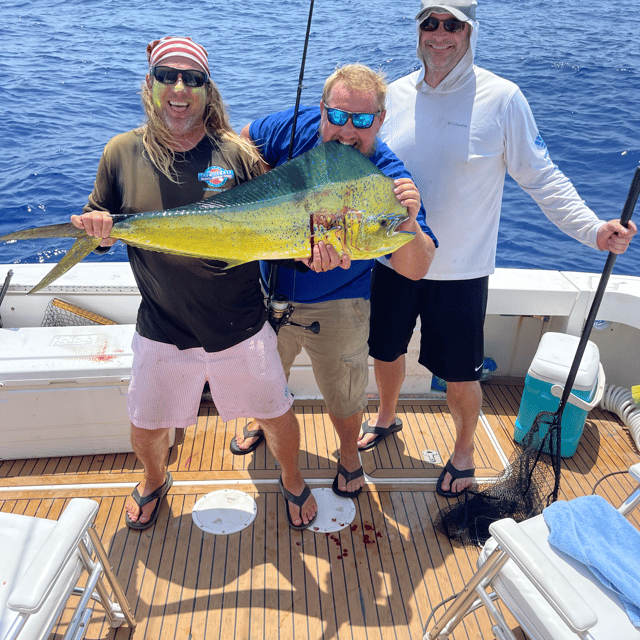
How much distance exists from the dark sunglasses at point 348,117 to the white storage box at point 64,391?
1698 mm

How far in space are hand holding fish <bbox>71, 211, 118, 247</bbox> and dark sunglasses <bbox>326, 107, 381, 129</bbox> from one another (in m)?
0.84

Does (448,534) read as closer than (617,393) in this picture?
Yes

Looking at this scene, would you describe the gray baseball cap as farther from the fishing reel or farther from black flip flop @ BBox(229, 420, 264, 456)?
black flip flop @ BBox(229, 420, 264, 456)

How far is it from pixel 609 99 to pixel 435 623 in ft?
46.6

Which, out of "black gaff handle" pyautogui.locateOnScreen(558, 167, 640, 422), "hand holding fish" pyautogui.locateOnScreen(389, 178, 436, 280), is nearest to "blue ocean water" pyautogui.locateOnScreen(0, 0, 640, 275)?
"black gaff handle" pyautogui.locateOnScreen(558, 167, 640, 422)

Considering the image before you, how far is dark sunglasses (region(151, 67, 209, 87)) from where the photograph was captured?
187cm

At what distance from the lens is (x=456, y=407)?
2.89m

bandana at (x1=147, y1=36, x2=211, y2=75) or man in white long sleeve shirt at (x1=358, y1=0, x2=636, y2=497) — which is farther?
man in white long sleeve shirt at (x1=358, y1=0, x2=636, y2=497)

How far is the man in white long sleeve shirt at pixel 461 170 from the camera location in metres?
2.37

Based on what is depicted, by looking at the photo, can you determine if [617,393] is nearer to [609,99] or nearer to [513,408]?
[513,408]

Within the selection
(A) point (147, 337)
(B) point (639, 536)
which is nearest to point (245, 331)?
(A) point (147, 337)

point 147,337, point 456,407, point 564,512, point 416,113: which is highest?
point 416,113

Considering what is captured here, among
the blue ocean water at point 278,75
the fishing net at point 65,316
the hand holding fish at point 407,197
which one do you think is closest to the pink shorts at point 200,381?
the hand holding fish at point 407,197

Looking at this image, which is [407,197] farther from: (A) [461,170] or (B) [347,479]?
(B) [347,479]
